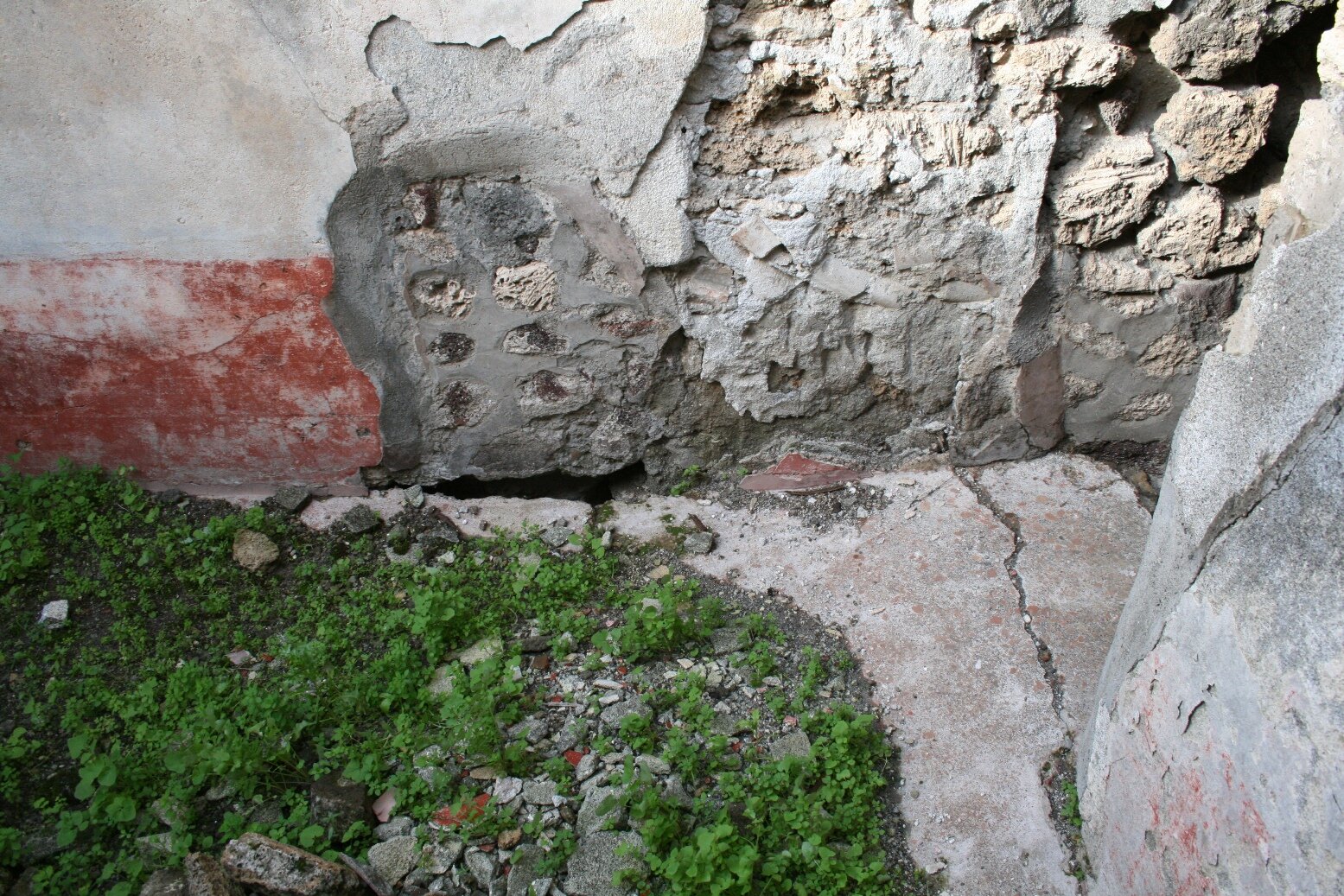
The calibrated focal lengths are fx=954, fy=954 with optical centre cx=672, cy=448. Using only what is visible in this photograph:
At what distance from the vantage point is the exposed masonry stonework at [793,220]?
2.24 meters

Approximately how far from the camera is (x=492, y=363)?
2691 millimetres

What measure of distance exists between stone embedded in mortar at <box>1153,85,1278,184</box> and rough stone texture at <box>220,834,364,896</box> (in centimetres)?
246

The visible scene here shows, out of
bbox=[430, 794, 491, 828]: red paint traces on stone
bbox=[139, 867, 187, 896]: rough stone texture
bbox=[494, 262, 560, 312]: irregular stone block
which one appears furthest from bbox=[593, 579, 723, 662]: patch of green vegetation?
bbox=[139, 867, 187, 896]: rough stone texture

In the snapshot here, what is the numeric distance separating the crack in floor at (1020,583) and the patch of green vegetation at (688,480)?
2.47 ft

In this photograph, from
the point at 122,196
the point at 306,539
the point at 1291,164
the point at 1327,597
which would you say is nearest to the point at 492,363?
the point at 306,539

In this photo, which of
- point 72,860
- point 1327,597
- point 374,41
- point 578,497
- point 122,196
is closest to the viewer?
point 1327,597

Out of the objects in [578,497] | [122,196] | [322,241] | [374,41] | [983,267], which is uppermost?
[374,41]

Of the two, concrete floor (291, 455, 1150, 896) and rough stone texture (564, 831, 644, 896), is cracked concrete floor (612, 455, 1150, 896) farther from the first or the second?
rough stone texture (564, 831, 644, 896)

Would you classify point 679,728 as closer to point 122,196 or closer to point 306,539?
point 306,539

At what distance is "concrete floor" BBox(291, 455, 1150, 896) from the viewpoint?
191 centimetres

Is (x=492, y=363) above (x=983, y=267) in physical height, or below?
below

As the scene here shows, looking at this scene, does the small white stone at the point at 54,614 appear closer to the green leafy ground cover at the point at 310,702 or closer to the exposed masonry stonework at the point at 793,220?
the green leafy ground cover at the point at 310,702

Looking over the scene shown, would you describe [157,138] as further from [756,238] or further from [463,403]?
[756,238]

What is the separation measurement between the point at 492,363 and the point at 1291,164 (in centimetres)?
191
